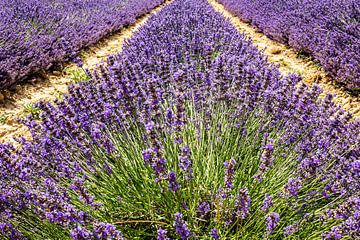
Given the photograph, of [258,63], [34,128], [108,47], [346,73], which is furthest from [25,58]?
[346,73]

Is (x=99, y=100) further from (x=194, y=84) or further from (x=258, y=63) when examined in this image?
(x=258, y=63)

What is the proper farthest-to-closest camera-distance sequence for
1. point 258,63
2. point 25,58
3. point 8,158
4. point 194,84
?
point 25,58, point 258,63, point 194,84, point 8,158

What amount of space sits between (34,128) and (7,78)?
2.73m

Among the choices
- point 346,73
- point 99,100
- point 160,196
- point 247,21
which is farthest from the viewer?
point 247,21

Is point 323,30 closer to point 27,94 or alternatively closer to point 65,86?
A: point 65,86

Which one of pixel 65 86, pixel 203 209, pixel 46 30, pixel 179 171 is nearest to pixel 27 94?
pixel 65 86

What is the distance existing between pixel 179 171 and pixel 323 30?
492cm

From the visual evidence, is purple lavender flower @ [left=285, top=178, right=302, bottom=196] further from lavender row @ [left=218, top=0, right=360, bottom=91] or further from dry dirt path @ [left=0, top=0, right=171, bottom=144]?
lavender row @ [left=218, top=0, right=360, bottom=91]

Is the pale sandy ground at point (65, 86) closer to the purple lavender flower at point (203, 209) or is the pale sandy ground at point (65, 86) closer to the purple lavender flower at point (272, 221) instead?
the purple lavender flower at point (203, 209)

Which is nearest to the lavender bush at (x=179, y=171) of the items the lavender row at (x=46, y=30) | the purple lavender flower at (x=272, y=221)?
the purple lavender flower at (x=272, y=221)

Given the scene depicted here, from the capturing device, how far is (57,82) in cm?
516

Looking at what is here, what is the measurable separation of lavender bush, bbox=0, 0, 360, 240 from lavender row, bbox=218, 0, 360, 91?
2431 mm

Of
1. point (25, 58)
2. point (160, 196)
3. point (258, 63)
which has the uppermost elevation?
point (25, 58)

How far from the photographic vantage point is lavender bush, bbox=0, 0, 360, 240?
1497 mm
